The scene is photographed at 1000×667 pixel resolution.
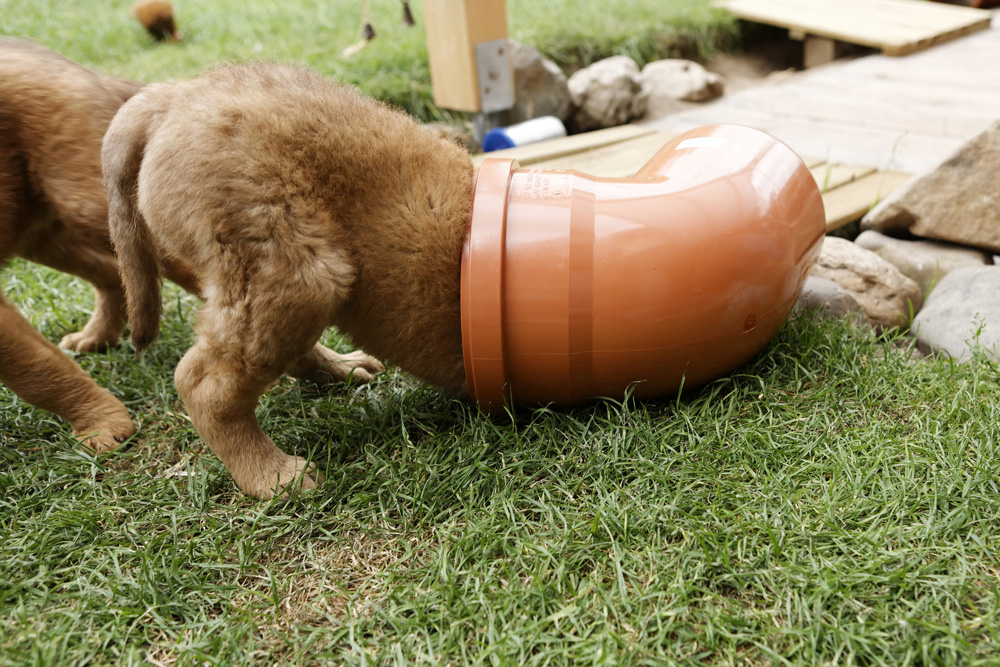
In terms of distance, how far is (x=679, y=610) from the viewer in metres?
1.88

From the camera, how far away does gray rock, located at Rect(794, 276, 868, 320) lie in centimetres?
300

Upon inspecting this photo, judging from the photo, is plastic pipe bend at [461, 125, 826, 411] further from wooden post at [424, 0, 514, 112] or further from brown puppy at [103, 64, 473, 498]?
A: wooden post at [424, 0, 514, 112]

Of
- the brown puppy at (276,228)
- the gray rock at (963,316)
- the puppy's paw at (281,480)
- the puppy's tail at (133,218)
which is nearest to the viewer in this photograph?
the brown puppy at (276,228)

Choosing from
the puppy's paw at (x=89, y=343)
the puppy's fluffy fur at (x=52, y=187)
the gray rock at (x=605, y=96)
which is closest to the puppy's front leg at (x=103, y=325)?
the puppy's paw at (x=89, y=343)

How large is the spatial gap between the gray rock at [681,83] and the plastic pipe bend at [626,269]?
12.5ft

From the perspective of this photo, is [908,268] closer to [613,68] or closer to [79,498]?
[613,68]

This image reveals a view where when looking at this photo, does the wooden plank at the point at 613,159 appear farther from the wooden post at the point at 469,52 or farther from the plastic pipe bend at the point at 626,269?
the plastic pipe bend at the point at 626,269

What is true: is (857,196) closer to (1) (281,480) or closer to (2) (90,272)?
(1) (281,480)

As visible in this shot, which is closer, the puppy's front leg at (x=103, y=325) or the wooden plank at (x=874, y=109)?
the puppy's front leg at (x=103, y=325)

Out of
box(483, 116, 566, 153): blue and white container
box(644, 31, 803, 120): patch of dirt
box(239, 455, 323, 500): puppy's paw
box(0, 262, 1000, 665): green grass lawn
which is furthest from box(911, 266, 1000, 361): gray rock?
box(644, 31, 803, 120): patch of dirt

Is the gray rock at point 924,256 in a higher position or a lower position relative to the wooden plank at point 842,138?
higher

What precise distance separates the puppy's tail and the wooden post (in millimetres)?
A: 2509

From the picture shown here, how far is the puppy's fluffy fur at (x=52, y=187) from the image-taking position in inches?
99.7

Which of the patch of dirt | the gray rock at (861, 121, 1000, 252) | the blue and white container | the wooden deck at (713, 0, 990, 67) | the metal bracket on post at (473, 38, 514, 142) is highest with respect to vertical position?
the metal bracket on post at (473, 38, 514, 142)
